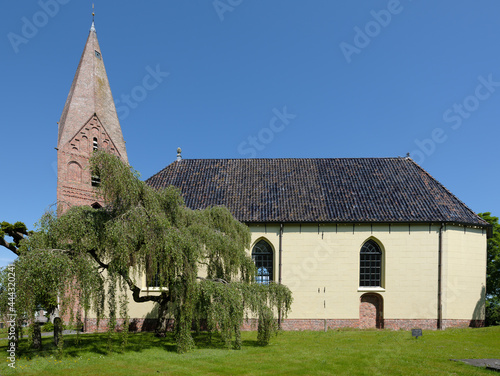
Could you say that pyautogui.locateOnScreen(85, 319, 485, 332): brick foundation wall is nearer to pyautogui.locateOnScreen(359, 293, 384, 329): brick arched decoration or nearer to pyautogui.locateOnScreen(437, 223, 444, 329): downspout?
pyautogui.locateOnScreen(437, 223, 444, 329): downspout

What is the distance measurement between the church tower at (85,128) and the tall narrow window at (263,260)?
10095 millimetres

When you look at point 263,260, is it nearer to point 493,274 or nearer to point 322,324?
point 322,324

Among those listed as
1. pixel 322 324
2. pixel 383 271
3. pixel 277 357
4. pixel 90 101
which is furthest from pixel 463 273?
pixel 90 101

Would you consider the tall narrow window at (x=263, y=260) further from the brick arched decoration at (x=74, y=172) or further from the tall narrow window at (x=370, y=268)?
the brick arched decoration at (x=74, y=172)

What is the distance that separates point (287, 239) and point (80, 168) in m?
13.6

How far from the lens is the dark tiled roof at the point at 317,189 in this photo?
73.3 feet

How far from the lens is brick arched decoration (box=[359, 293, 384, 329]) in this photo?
22.0 m

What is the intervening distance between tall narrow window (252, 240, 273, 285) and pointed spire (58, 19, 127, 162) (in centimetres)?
1147

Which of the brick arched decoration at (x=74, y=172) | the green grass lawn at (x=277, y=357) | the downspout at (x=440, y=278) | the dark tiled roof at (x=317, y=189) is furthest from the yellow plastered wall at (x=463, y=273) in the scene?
the brick arched decoration at (x=74, y=172)

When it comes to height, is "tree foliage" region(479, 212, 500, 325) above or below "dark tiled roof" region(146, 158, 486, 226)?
below

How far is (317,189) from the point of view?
24172 millimetres

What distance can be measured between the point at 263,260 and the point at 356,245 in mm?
5543

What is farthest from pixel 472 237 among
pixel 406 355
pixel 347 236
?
pixel 406 355

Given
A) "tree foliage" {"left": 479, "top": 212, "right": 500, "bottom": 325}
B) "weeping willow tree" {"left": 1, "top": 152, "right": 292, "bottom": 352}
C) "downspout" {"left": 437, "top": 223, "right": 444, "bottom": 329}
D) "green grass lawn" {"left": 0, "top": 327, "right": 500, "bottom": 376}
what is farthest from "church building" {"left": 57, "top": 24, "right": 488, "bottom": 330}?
"weeping willow tree" {"left": 1, "top": 152, "right": 292, "bottom": 352}
